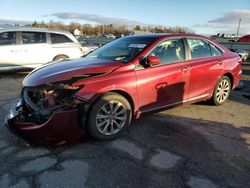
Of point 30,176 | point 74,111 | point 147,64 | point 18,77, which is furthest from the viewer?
point 18,77

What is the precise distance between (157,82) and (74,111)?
153cm

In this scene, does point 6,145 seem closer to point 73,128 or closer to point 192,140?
point 73,128

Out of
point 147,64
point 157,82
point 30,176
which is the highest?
point 147,64

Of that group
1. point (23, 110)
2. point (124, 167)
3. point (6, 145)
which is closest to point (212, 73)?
point (124, 167)

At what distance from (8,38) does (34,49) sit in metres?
0.87

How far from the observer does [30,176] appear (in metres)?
2.97

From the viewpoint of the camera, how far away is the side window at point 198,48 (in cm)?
507

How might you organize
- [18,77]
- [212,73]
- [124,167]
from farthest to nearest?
[18,77] → [212,73] → [124,167]

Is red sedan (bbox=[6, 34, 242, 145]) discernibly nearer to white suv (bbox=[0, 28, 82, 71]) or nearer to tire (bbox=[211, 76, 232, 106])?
tire (bbox=[211, 76, 232, 106])

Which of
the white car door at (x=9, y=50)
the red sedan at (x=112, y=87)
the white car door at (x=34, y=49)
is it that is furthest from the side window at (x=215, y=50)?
the white car door at (x=9, y=50)

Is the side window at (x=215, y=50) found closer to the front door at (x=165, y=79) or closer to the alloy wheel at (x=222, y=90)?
the alloy wheel at (x=222, y=90)

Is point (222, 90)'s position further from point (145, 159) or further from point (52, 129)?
point (52, 129)

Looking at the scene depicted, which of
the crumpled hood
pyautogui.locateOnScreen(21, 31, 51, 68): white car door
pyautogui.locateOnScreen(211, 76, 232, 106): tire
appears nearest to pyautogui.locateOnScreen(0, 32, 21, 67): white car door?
pyautogui.locateOnScreen(21, 31, 51, 68): white car door

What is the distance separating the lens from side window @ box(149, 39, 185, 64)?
454 centimetres
